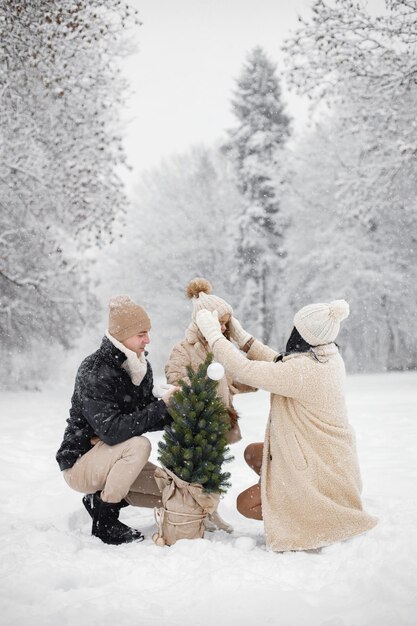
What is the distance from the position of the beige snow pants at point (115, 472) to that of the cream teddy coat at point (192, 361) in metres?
0.66

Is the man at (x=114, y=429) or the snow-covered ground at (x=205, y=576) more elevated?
the man at (x=114, y=429)

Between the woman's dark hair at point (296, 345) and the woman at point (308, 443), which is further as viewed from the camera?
the woman's dark hair at point (296, 345)

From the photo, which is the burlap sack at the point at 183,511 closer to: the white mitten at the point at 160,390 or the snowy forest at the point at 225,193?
the white mitten at the point at 160,390

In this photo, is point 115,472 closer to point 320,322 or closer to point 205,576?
point 205,576

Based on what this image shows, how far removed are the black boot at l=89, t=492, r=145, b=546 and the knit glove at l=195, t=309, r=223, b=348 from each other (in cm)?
140

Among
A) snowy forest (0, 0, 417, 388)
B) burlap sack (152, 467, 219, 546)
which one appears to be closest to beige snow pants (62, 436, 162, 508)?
burlap sack (152, 467, 219, 546)

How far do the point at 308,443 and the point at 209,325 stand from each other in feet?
3.50

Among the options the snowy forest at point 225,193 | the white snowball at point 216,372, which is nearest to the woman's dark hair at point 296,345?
the white snowball at point 216,372

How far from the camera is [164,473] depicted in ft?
14.7

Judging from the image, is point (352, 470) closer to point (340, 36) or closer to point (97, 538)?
point (97, 538)

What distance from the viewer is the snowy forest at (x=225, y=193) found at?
454 inches

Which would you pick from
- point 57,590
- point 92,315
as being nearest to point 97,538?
point 57,590

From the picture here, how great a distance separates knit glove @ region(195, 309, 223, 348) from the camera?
14.4 ft

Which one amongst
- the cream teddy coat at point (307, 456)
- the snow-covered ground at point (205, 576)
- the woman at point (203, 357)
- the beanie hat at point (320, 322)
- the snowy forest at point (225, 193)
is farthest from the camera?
the snowy forest at point (225, 193)
